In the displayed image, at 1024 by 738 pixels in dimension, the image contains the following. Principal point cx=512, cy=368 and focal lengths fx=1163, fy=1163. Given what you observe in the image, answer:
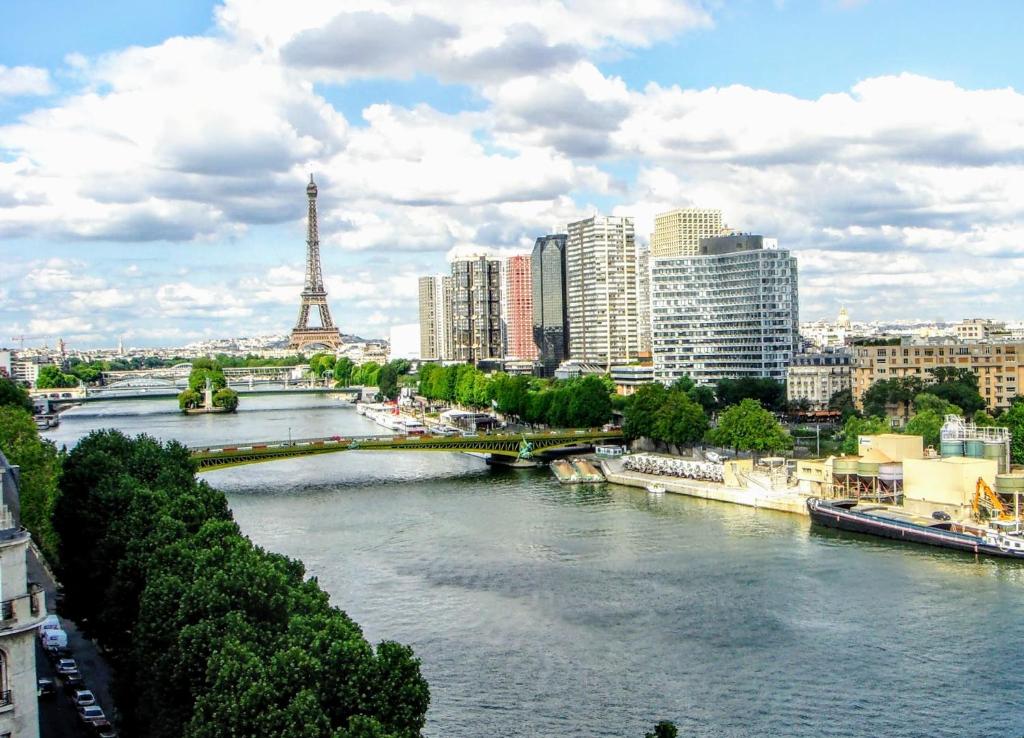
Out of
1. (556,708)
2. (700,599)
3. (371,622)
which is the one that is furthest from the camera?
(700,599)

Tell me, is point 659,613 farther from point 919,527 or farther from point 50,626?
point 50,626

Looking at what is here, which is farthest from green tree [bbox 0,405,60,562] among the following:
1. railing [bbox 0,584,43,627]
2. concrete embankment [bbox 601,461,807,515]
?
concrete embankment [bbox 601,461,807,515]

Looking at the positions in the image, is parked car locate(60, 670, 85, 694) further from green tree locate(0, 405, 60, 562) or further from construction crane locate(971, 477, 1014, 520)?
construction crane locate(971, 477, 1014, 520)

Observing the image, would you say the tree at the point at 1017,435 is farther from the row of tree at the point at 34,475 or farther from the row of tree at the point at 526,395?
the row of tree at the point at 34,475

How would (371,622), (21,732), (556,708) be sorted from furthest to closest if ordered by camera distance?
(371,622) < (556,708) < (21,732)

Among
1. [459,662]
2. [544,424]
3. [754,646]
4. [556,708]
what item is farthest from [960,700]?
[544,424]

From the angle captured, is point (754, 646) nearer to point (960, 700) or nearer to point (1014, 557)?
point (960, 700)
